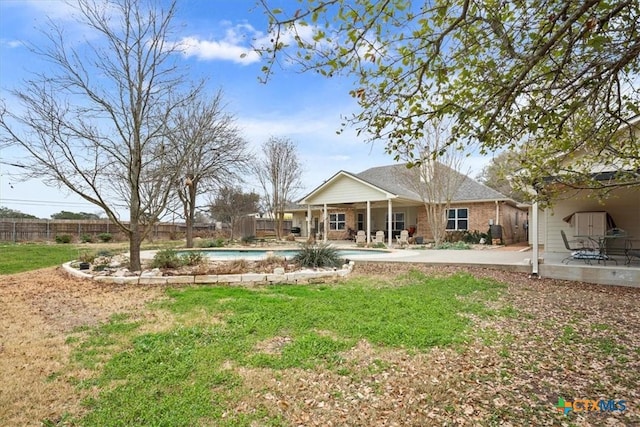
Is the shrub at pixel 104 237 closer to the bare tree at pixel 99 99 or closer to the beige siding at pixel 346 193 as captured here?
the beige siding at pixel 346 193

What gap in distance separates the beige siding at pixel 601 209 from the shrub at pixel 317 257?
665cm

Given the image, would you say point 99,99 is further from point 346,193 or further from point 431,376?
point 346,193

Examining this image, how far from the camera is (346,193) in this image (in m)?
20.9

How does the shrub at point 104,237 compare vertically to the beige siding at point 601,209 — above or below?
below

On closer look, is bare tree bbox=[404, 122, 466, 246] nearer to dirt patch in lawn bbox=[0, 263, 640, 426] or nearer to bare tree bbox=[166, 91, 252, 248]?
bare tree bbox=[166, 91, 252, 248]

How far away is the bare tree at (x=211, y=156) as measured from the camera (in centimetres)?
1386

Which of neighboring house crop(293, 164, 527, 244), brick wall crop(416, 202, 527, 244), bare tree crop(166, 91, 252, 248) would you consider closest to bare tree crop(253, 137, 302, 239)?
neighboring house crop(293, 164, 527, 244)

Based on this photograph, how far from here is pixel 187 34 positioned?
358 inches

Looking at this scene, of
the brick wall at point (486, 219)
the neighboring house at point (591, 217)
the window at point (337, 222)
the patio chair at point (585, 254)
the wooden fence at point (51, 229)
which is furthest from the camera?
the window at point (337, 222)

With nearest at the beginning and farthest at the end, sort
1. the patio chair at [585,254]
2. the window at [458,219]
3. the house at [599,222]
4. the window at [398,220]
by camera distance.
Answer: the house at [599,222], the patio chair at [585,254], the window at [458,219], the window at [398,220]

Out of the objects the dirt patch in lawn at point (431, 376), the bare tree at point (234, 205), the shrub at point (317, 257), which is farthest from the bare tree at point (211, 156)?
the dirt patch in lawn at point (431, 376)

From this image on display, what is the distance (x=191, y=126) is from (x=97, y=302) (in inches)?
333

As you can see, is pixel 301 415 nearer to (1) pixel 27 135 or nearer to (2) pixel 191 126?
(1) pixel 27 135

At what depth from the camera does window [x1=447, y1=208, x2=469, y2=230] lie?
21.0 m
